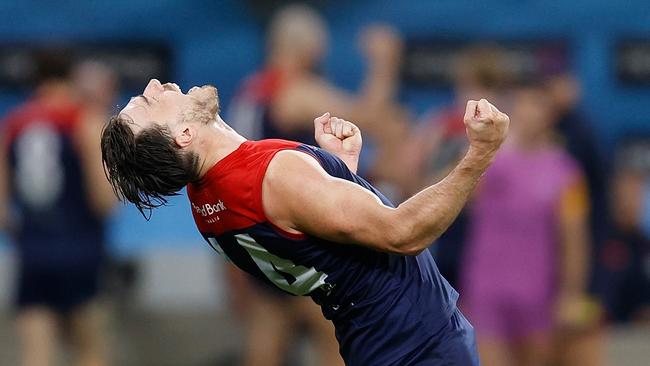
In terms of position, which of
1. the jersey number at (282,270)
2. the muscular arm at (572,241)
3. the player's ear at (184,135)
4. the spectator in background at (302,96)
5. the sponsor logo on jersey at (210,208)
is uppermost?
the player's ear at (184,135)

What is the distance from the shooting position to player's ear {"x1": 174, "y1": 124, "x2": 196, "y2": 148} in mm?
4133

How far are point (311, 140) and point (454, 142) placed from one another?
2.81ft

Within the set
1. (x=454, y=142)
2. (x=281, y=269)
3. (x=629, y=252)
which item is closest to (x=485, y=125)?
(x=281, y=269)

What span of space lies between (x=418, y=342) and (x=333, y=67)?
607 cm

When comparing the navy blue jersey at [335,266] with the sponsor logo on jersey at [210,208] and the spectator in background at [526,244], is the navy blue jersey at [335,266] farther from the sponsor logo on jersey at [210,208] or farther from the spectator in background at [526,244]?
the spectator in background at [526,244]

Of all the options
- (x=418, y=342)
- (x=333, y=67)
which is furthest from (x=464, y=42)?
(x=418, y=342)

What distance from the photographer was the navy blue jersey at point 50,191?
26.1 ft

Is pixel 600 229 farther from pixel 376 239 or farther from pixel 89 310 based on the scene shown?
pixel 376 239

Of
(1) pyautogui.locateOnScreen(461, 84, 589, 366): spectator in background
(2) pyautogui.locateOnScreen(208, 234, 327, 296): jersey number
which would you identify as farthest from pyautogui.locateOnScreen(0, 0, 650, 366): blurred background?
(2) pyautogui.locateOnScreen(208, 234, 327, 296): jersey number

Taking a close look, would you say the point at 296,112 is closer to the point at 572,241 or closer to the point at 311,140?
the point at 311,140

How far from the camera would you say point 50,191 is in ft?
26.4

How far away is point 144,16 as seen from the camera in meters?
10.2

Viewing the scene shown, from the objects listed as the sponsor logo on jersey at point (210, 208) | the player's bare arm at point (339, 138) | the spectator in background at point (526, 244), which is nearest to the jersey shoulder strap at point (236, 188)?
the sponsor logo on jersey at point (210, 208)

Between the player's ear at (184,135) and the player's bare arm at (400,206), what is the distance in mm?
312
